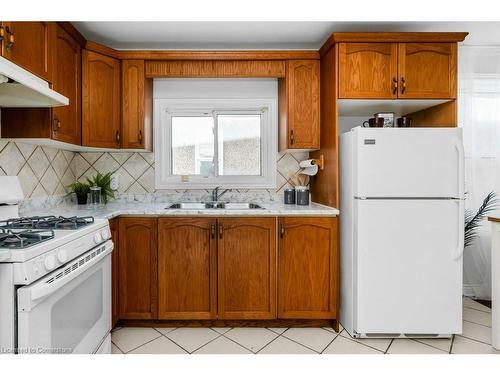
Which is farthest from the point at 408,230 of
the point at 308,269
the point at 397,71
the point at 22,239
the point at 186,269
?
the point at 22,239

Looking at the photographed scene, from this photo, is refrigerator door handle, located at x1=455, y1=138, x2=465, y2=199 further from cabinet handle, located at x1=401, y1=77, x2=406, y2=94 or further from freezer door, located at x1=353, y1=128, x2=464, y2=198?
cabinet handle, located at x1=401, y1=77, x2=406, y2=94

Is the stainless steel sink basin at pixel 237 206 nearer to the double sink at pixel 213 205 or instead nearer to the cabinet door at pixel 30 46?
the double sink at pixel 213 205

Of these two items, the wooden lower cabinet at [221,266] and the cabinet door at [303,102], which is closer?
the wooden lower cabinet at [221,266]

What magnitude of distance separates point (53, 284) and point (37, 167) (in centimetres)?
142

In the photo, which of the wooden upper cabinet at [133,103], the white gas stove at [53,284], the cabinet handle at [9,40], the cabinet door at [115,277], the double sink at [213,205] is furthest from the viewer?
the double sink at [213,205]

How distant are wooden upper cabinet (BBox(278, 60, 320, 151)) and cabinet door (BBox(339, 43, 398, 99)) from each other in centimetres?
32

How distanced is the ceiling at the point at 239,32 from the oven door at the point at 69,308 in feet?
5.32

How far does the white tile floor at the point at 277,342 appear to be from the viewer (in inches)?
73.9

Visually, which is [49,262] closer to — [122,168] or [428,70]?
[122,168]

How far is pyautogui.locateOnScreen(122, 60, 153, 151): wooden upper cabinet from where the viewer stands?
7.89 ft

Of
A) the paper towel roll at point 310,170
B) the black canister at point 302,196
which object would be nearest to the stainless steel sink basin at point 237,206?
the black canister at point 302,196

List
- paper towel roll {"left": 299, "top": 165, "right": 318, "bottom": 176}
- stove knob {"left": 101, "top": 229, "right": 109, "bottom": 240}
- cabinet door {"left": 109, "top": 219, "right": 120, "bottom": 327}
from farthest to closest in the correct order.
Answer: paper towel roll {"left": 299, "top": 165, "right": 318, "bottom": 176}, cabinet door {"left": 109, "top": 219, "right": 120, "bottom": 327}, stove knob {"left": 101, "top": 229, "right": 109, "bottom": 240}

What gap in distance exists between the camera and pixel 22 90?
Answer: 1479 mm

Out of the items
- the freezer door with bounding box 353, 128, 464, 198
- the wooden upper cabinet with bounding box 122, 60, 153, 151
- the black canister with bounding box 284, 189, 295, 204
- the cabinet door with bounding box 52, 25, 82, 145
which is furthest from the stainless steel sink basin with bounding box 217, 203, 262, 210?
the cabinet door with bounding box 52, 25, 82, 145
